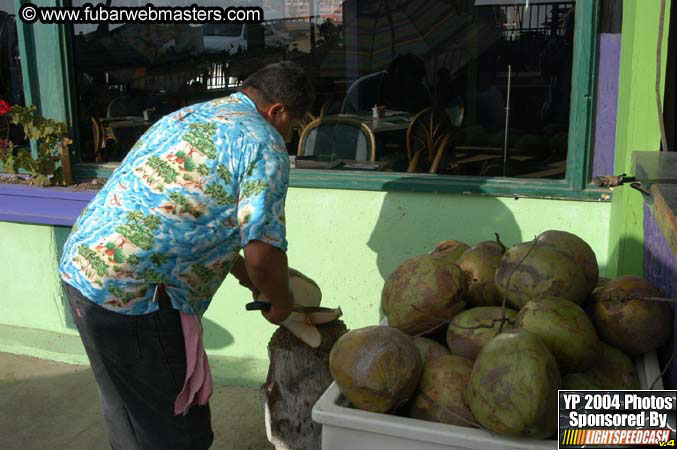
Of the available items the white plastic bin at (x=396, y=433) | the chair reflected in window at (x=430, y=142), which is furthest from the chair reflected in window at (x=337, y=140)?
the white plastic bin at (x=396, y=433)

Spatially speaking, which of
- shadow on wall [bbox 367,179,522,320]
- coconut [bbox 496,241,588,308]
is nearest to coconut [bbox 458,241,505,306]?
coconut [bbox 496,241,588,308]

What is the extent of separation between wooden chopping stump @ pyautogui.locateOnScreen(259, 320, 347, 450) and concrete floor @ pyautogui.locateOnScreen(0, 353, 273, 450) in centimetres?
67

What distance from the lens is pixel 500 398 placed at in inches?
68.4

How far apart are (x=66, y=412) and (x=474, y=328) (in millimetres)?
2858

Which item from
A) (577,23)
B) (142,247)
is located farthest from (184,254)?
(577,23)

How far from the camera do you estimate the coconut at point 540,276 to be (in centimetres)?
205

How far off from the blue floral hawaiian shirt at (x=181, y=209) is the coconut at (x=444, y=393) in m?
0.69

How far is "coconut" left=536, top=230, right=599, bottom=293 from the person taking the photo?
2.20 metres

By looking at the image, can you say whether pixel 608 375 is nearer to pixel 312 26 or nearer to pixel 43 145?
pixel 312 26

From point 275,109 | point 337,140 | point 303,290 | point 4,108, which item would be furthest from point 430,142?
point 4,108

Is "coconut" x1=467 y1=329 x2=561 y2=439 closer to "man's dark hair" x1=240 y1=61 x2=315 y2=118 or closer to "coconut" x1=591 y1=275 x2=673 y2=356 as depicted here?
"coconut" x1=591 y1=275 x2=673 y2=356

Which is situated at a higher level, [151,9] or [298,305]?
[151,9]

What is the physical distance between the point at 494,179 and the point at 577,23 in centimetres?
83

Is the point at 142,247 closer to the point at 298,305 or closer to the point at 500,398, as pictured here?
the point at 298,305
